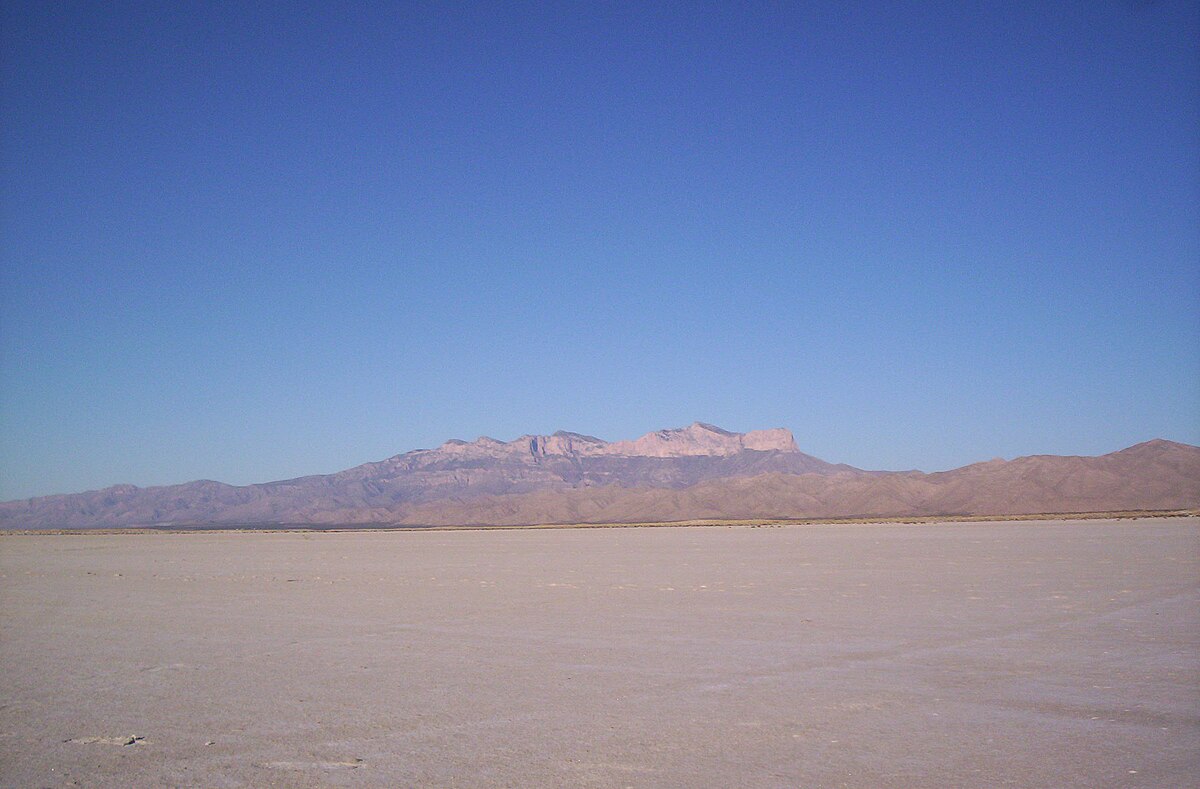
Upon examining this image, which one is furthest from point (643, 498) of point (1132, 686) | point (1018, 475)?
point (1132, 686)

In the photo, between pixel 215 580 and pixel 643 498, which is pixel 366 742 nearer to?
pixel 215 580

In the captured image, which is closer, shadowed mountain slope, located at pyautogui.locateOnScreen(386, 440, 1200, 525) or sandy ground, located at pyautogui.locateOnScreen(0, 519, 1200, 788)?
sandy ground, located at pyautogui.locateOnScreen(0, 519, 1200, 788)

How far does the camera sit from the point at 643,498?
549ft

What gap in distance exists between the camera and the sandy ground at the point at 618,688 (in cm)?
580

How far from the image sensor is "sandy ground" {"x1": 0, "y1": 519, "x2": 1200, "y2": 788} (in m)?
5.80

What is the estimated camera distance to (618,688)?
8242mm

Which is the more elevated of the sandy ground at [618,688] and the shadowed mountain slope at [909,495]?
the shadowed mountain slope at [909,495]

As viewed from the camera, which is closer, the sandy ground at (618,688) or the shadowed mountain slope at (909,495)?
the sandy ground at (618,688)

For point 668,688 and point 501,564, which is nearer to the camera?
point 668,688

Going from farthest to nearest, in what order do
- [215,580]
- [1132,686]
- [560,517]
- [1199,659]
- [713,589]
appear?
[560,517]
[215,580]
[713,589]
[1199,659]
[1132,686]

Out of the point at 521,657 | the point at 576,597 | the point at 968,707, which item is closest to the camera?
the point at 968,707

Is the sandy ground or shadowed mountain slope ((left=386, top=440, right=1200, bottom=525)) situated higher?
shadowed mountain slope ((left=386, top=440, right=1200, bottom=525))

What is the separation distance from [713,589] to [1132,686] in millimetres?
10529

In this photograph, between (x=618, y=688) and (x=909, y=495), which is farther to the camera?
(x=909, y=495)
